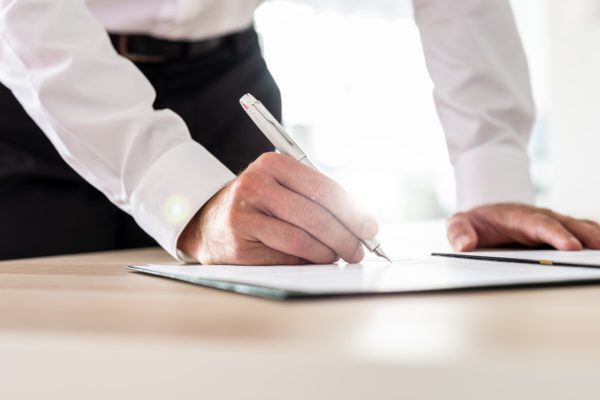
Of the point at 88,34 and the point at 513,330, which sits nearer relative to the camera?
the point at 513,330

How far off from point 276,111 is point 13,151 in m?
0.48

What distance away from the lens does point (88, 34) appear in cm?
80

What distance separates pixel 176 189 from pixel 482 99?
2.13 feet

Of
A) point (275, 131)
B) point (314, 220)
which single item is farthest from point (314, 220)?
point (275, 131)

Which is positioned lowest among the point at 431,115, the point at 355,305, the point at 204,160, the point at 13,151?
the point at 431,115

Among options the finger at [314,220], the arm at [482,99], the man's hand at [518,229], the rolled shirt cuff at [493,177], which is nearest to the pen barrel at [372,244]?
the finger at [314,220]

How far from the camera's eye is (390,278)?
1.48 feet

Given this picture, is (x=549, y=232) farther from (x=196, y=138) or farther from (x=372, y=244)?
(x=196, y=138)

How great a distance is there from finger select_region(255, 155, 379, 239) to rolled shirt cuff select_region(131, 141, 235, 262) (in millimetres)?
128

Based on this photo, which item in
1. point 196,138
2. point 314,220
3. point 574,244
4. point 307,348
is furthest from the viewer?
point 196,138

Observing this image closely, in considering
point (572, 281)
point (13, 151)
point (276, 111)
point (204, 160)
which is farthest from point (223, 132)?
point (572, 281)

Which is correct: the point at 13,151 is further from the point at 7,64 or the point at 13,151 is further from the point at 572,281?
the point at 572,281

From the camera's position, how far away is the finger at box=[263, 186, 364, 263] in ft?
1.93

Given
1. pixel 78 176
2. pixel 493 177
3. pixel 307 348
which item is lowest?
pixel 78 176
